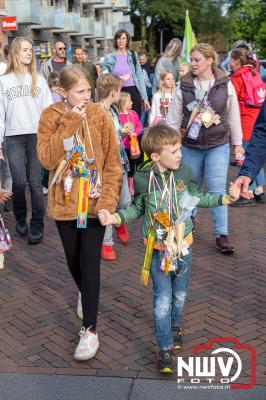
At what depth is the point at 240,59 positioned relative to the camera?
819 centimetres

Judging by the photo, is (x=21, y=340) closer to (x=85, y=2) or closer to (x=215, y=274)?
(x=215, y=274)

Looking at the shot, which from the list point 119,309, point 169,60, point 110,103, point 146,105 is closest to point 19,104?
point 110,103

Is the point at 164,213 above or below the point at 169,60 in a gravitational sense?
below

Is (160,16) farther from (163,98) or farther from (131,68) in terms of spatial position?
(163,98)

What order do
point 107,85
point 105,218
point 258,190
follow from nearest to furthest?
point 105,218 → point 107,85 → point 258,190

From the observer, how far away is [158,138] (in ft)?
11.4

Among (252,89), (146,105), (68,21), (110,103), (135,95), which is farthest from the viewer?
(68,21)

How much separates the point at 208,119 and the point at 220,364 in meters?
2.47

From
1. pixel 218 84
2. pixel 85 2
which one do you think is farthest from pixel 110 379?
pixel 85 2

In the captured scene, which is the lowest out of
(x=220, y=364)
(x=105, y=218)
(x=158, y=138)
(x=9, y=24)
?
(x=220, y=364)

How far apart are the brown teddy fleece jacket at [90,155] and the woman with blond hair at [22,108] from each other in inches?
88.4

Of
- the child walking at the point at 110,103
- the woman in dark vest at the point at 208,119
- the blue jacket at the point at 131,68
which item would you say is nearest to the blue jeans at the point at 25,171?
the child walking at the point at 110,103

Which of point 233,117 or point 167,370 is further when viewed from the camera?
point 233,117

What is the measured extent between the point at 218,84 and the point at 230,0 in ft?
164
